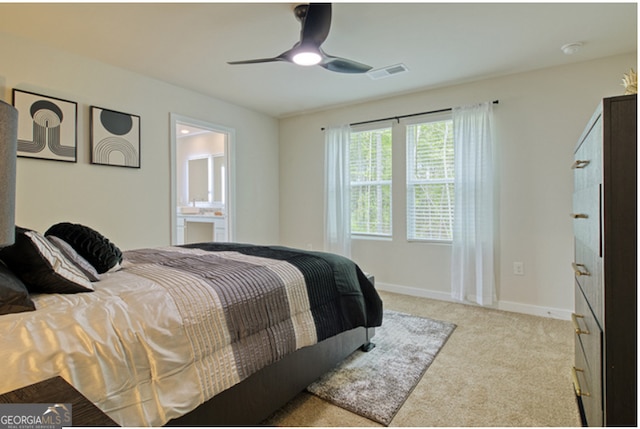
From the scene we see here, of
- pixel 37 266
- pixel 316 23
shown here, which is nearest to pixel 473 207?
pixel 316 23

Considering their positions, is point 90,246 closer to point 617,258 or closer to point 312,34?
point 312,34

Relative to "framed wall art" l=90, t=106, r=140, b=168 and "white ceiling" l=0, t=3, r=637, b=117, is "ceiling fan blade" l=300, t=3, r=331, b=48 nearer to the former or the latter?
"white ceiling" l=0, t=3, r=637, b=117

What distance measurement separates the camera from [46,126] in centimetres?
267

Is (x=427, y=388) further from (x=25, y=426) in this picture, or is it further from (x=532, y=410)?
(x=25, y=426)

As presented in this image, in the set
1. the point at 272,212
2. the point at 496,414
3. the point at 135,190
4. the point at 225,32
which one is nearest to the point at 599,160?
the point at 496,414

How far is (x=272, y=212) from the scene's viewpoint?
4.96 meters

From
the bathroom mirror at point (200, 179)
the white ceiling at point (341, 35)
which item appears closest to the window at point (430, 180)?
the white ceiling at point (341, 35)

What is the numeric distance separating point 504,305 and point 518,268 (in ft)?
1.35

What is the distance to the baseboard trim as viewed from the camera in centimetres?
309

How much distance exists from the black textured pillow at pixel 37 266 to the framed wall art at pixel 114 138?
2056 mm

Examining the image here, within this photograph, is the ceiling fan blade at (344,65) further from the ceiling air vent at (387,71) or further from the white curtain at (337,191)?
the white curtain at (337,191)

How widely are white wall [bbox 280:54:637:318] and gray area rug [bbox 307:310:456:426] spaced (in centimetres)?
105

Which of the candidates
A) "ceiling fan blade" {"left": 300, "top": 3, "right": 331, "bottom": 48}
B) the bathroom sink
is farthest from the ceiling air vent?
the bathroom sink

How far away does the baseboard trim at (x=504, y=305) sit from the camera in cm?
309
